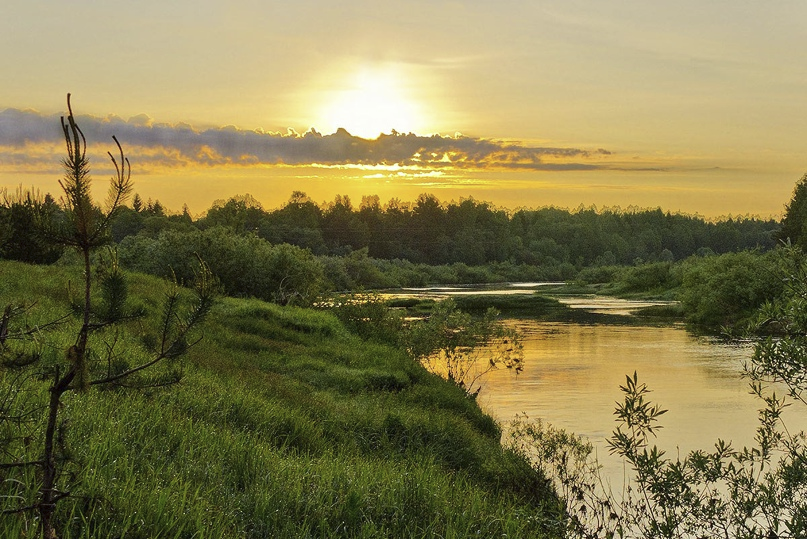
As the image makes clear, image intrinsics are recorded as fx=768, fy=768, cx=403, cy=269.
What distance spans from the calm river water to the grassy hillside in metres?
3.82

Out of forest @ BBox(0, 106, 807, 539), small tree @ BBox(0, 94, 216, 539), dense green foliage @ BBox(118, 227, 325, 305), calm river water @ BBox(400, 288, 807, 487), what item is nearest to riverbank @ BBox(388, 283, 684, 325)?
dense green foliage @ BBox(118, 227, 325, 305)

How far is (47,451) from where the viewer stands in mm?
3619

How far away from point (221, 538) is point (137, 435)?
2787 mm

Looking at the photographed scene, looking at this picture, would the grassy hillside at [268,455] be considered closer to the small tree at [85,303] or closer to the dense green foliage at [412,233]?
the small tree at [85,303]

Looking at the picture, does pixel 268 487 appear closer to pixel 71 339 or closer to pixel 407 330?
pixel 71 339

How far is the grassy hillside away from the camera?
6.24m

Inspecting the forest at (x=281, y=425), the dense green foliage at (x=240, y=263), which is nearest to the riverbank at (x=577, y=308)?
the dense green foliage at (x=240, y=263)

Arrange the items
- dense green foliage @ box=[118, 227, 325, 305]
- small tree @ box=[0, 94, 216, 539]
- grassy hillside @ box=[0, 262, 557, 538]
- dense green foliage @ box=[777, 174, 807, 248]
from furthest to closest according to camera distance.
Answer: dense green foliage @ box=[777, 174, 807, 248] < dense green foliage @ box=[118, 227, 325, 305] < grassy hillside @ box=[0, 262, 557, 538] < small tree @ box=[0, 94, 216, 539]

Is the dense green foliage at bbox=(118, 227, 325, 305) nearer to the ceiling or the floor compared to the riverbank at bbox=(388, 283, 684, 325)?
nearer to the ceiling

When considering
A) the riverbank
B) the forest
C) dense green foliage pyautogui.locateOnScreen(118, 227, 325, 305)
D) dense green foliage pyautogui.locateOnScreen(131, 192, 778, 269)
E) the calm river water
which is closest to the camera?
the forest

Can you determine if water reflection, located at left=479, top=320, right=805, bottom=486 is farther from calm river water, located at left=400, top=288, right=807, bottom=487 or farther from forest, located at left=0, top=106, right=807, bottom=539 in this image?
forest, located at left=0, top=106, right=807, bottom=539

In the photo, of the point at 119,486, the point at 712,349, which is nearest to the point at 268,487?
the point at 119,486

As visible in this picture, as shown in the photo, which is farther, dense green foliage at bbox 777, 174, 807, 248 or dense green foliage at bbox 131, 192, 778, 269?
dense green foliage at bbox 131, 192, 778, 269

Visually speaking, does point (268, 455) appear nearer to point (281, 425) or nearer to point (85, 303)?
point (281, 425)
